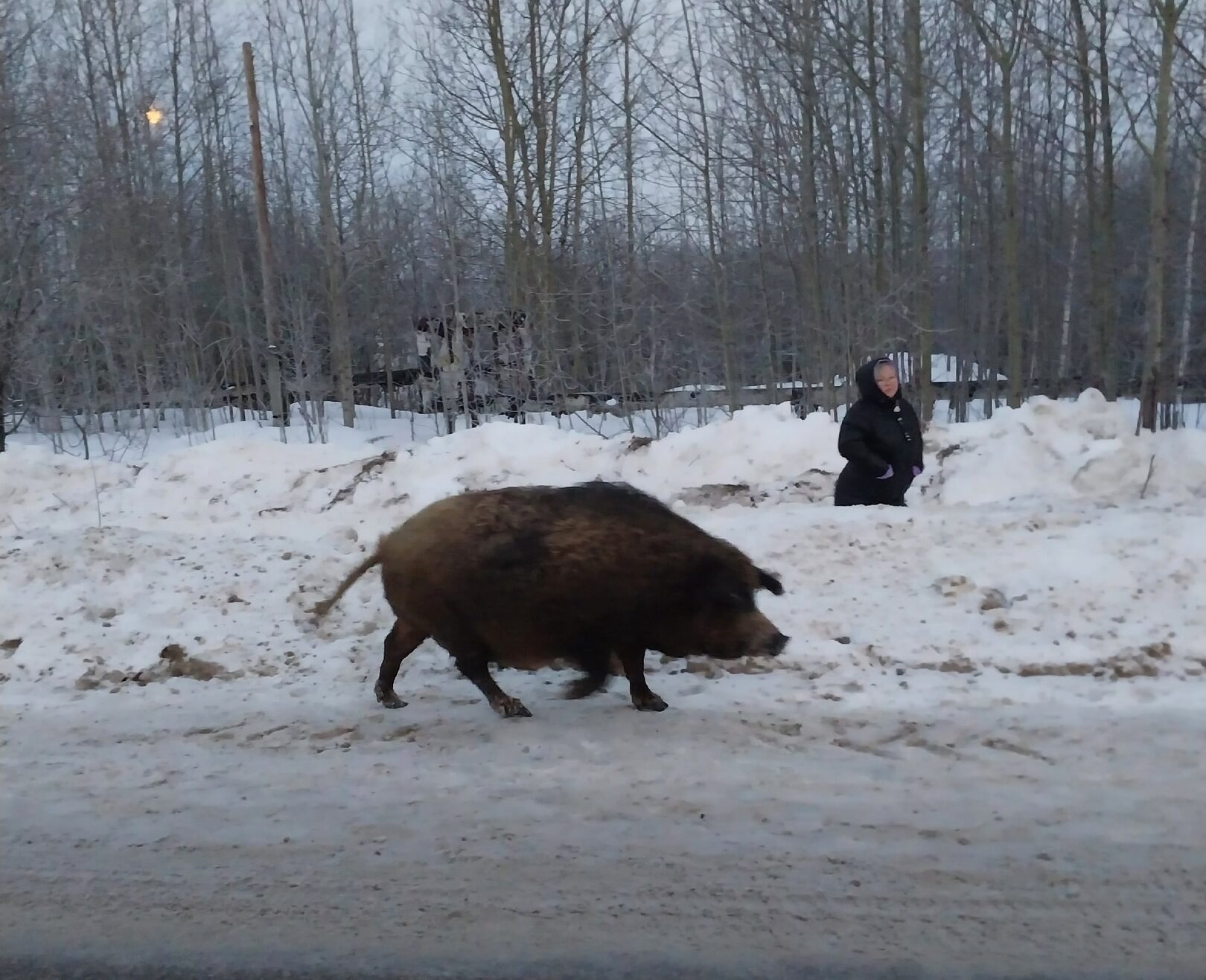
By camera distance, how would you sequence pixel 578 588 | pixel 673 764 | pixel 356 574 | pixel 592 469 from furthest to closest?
pixel 592 469 → pixel 356 574 → pixel 578 588 → pixel 673 764

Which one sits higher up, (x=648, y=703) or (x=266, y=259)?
(x=266, y=259)

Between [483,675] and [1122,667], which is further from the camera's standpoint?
[1122,667]

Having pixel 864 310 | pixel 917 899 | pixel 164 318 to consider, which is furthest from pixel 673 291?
pixel 917 899

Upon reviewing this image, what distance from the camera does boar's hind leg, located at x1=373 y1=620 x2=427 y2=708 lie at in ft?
17.1

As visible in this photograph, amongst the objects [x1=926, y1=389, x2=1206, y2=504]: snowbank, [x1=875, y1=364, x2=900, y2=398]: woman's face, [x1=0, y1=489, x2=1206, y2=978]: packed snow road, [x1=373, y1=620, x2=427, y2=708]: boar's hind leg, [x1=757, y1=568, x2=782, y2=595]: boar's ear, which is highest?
[x1=875, y1=364, x2=900, y2=398]: woman's face

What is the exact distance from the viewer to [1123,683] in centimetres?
497

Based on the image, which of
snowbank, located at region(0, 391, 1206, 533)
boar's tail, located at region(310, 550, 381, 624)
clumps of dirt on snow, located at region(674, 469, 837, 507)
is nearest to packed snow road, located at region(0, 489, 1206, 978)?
boar's tail, located at region(310, 550, 381, 624)

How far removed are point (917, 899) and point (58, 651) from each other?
477cm

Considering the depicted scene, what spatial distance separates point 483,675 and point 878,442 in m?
4.09

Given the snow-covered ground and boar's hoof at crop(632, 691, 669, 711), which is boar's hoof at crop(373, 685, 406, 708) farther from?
boar's hoof at crop(632, 691, 669, 711)

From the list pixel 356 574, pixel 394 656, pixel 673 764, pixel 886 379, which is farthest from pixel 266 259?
pixel 673 764

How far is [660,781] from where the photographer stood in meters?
4.12

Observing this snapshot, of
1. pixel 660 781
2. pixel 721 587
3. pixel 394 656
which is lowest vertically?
pixel 660 781

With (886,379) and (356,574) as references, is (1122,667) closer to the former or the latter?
(886,379)
